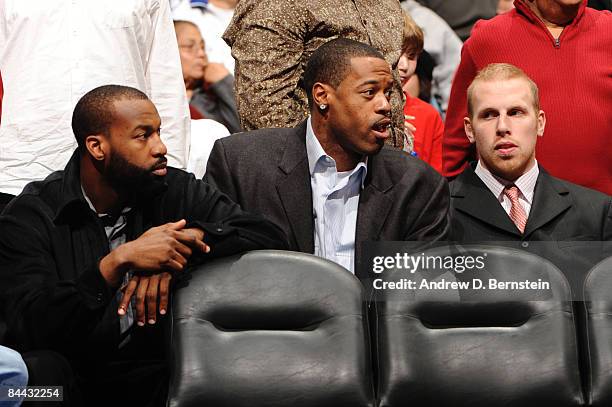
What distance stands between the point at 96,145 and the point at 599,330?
177cm

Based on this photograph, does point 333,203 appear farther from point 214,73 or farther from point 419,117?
point 214,73

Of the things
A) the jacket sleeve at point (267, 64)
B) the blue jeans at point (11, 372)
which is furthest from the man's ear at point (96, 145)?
the blue jeans at point (11, 372)

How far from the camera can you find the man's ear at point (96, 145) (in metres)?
4.25

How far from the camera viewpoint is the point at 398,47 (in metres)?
5.05

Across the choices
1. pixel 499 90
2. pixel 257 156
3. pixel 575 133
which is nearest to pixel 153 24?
pixel 257 156

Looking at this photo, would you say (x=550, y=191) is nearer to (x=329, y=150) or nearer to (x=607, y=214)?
(x=607, y=214)

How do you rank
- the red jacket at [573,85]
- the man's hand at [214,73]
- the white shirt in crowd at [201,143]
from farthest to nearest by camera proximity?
the man's hand at [214,73]
the white shirt in crowd at [201,143]
the red jacket at [573,85]

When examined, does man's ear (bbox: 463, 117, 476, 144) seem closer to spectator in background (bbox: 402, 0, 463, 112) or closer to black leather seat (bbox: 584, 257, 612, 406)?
black leather seat (bbox: 584, 257, 612, 406)

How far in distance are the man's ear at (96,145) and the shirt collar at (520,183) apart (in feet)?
4.77

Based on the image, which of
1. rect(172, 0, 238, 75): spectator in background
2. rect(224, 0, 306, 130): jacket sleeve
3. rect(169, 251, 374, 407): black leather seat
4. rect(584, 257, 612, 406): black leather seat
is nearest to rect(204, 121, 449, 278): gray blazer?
rect(224, 0, 306, 130): jacket sleeve

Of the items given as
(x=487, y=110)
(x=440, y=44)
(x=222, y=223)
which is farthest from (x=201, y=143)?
(x=440, y=44)

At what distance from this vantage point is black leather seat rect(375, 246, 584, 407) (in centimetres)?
378

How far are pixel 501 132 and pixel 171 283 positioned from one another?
1.54 metres

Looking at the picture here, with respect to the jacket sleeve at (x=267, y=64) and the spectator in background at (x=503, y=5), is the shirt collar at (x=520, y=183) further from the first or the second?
the spectator in background at (x=503, y=5)
